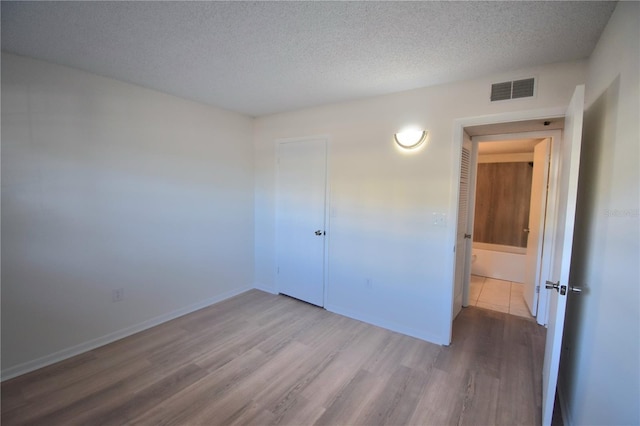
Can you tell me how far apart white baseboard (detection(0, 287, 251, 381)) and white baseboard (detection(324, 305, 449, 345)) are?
1550mm

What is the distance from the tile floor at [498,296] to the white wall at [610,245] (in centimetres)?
170

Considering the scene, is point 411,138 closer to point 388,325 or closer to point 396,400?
point 388,325

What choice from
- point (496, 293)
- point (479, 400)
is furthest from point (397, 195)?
point (496, 293)

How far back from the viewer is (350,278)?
331 centimetres

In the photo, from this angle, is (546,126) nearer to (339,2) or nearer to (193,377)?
(339,2)

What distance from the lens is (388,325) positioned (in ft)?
10.1

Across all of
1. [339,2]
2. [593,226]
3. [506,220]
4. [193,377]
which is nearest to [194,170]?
[193,377]

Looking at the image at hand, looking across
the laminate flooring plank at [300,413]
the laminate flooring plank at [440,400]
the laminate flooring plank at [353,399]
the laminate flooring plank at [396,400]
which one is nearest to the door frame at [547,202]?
the laminate flooring plank at [440,400]

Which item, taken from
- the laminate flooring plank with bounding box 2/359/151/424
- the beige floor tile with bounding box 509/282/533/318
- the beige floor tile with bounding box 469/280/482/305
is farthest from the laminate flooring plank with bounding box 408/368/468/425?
the laminate flooring plank with bounding box 2/359/151/424

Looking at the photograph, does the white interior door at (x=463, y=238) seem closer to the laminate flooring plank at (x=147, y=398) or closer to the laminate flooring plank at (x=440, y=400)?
the laminate flooring plank at (x=440, y=400)

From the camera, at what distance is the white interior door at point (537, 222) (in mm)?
3186

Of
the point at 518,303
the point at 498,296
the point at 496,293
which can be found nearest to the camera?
the point at 518,303

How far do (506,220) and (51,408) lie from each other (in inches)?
248

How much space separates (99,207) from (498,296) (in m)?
4.84
